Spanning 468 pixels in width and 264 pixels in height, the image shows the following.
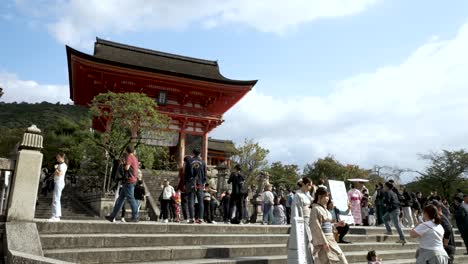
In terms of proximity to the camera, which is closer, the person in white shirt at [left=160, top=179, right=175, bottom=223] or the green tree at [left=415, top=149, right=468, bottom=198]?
the person in white shirt at [left=160, top=179, right=175, bottom=223]

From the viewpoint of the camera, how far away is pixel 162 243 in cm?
628

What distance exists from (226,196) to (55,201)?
5.36 metres

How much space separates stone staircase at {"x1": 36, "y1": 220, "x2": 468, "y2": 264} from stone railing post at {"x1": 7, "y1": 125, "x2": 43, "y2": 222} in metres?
0.33

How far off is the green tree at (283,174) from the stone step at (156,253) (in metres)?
33.7

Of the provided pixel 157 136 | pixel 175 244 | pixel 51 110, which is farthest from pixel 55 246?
pixel 51 110

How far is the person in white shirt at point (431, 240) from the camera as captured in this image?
5105 mm

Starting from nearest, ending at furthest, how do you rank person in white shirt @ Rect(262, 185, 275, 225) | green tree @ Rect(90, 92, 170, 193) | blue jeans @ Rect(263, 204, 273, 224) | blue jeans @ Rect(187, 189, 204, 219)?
blue jeans @ Rect(187, 189, 204, 219) → person in white shirt @ Rect(262, 185, 275, 225) → blue jeans @ Rect(263, 204, 273, 224) → green tree @ Rect(90, 92, 170, 193)

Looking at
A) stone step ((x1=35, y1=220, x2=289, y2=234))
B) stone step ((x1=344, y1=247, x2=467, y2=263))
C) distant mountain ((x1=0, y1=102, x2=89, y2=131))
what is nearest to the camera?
stone step ((x1=35, y1=220, x2=289, y2=234))

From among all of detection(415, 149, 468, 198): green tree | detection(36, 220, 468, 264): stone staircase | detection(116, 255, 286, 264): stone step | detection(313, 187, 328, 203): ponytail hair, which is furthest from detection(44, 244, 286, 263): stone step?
detection(415, 149, 468, 198): green tree

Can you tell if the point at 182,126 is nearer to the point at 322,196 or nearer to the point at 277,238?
the point at 277,238

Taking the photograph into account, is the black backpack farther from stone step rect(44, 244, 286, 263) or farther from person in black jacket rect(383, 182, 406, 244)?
person in black jacket rect(383, 182, 406, 244)

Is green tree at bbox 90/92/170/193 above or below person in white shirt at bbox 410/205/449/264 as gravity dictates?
above

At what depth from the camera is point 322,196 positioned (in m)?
5.43

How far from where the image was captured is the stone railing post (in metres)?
5.46
